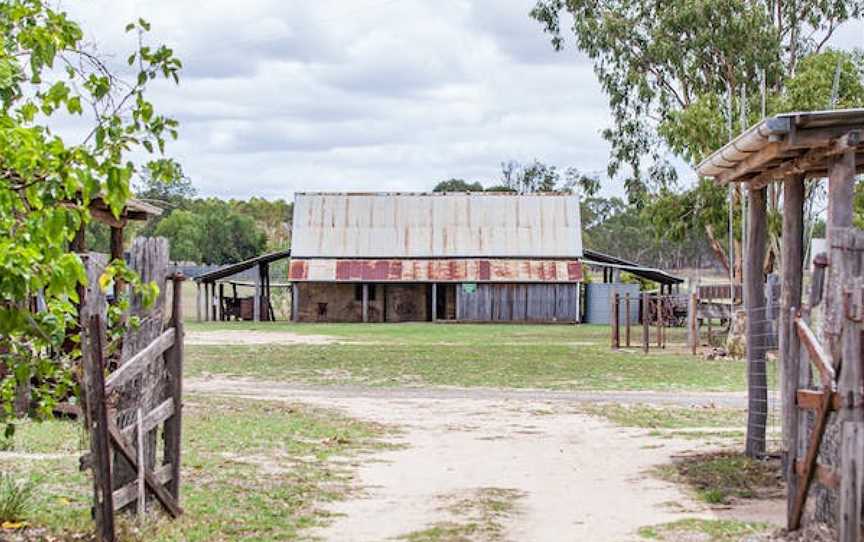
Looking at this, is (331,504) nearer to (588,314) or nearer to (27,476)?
(27,476)

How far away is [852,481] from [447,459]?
6.54m

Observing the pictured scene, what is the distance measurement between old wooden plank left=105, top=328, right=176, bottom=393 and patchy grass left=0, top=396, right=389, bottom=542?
1103 mm

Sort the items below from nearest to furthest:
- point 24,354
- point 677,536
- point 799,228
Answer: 1. point 24,354
2. point 677,536
3. point 799,228

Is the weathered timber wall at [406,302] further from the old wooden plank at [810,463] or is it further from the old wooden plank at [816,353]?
the old wooden plank at [810,463]

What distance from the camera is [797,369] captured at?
32.7 ft

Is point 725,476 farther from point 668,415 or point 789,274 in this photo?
point 668,415

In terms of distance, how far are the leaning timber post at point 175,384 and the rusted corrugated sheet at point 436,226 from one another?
168ft

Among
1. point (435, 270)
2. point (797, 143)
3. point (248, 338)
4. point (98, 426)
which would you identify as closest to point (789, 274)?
point (797, 143)

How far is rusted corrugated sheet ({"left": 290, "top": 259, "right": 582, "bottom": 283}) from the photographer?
59.3 m

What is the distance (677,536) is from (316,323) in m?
50.3

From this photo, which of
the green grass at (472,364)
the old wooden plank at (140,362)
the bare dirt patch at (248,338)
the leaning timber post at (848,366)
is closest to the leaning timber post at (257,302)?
the bare dirt patch at (248,338)

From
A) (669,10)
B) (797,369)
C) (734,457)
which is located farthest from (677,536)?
(669,10)

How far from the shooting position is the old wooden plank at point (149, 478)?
8773 mm

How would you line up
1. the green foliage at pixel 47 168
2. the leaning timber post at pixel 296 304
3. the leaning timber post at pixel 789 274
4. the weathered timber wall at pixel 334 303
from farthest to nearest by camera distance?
1. the weathered timber wall at pixel 334 303
2. the leaning timber post at pixel 296 304
3. the leaning timber post at pixel 789 274
4. the green foliage at pixel 47 168
